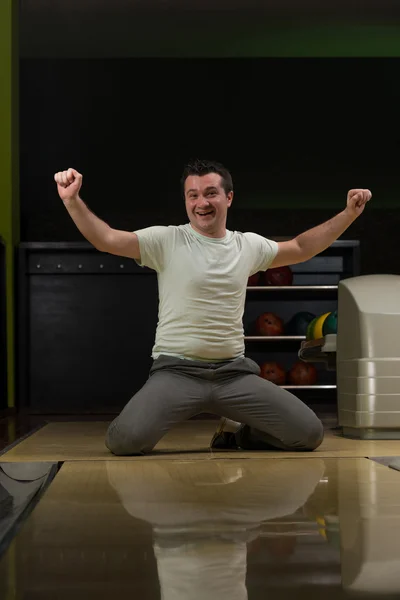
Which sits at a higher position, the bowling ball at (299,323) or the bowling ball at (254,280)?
the bowling ball at (254,280)

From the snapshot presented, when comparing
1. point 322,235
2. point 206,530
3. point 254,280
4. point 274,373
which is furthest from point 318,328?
point 206,530

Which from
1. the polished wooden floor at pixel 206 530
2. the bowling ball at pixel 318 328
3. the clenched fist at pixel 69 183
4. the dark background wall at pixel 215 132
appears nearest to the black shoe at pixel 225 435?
the polished wooden floor at pixel 206 530

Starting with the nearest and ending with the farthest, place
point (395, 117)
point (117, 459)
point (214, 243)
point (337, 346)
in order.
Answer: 1. point (117, 459)
2. point (214, 243)
3. point (337, 346)
4. point (395, 117)

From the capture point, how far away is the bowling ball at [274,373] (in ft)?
22.3

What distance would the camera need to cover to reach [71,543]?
161 cm

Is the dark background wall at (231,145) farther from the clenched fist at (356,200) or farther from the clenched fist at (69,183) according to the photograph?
the clenched fist at (69,183)

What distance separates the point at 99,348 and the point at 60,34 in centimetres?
318

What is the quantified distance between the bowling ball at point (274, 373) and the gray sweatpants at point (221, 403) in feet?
11.3

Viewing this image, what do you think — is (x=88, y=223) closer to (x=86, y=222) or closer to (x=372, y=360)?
(x=86, y=222)

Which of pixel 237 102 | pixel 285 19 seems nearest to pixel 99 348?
pixel 237 102

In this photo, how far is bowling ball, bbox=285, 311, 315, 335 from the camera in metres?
6.94

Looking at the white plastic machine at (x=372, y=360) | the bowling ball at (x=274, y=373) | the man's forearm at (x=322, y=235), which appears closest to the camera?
the man's forearm at (x=322, y=235)

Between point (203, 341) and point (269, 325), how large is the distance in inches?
145

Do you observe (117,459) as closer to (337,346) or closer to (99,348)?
(337,346)
